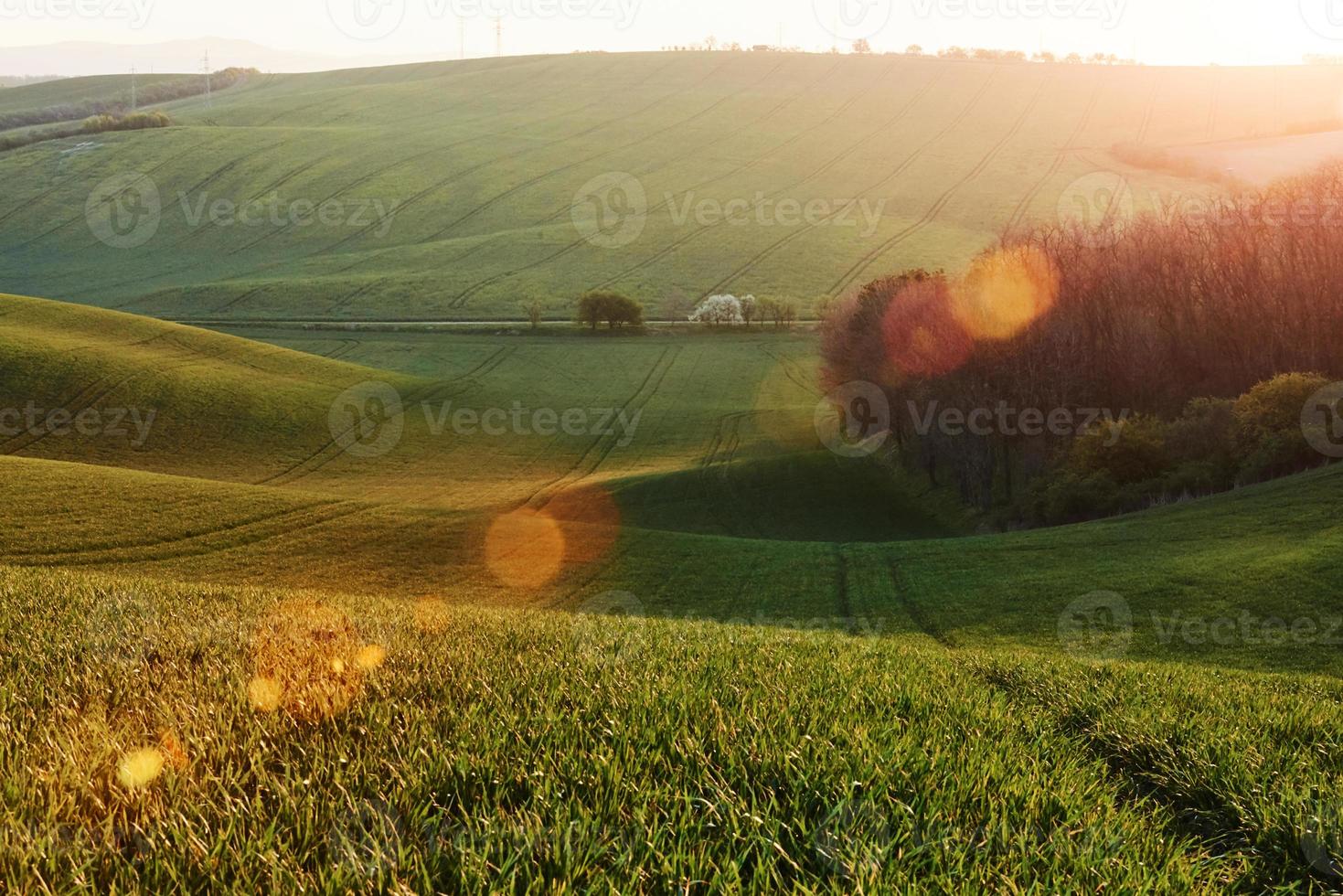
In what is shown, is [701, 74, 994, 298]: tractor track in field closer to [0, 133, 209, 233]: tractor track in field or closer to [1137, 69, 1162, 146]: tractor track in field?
[1137, 69, 1162, 146]: tractor track in field

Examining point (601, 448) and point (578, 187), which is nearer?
point (601, 448)

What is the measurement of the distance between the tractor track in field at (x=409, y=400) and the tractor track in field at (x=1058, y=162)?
6984cm

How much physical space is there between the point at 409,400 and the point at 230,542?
138 feet

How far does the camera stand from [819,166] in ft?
518

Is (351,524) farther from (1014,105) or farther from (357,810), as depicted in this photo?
(1014,105)

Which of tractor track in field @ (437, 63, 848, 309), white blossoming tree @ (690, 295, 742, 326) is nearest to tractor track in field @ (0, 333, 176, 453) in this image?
tractor track in field @ (437, 63, 848, 309)

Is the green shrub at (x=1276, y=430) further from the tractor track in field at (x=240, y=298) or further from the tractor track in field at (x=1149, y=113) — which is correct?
the tractor track in field at (x=1149, y=113)

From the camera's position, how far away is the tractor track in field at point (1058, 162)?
446 feet

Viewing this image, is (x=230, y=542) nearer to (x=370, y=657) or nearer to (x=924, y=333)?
(x=370, y=657)

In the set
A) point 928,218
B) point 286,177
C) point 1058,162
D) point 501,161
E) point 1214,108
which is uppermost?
point 1214,108

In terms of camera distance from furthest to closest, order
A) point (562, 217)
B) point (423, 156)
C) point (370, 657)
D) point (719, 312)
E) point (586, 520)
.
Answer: point (423, 156)
point (562, 217)
point (719, 312)
point (586, 520)
point (370, 657)

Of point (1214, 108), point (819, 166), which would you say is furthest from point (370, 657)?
point (1214, 108)

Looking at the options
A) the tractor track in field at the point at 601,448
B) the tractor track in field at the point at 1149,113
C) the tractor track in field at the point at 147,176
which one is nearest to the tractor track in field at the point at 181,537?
the tractor track in field at the point at 601,448

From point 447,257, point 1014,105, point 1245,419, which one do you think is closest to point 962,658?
point 1245,419
